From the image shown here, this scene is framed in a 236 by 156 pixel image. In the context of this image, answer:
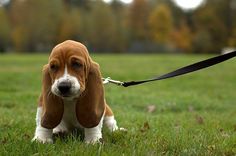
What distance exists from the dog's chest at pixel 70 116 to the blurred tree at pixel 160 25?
55301 mm

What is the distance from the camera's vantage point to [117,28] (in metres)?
57.9

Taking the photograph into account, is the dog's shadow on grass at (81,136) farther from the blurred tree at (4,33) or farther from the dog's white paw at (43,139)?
the blurred tree at (4,33)

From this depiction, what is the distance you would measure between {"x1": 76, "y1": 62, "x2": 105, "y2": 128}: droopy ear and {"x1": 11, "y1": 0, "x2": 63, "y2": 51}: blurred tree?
50646 millimetres

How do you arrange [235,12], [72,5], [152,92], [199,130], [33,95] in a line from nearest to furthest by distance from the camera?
[199,130], [33,95], [152,92], [235,12], [72,5]

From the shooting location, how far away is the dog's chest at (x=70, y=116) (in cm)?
404

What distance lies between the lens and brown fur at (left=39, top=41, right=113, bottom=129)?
3.72 metres

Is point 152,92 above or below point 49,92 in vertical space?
below

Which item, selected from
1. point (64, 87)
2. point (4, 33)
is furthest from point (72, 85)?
point (4, 33)

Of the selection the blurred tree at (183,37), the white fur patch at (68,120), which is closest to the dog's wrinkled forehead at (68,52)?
the white fur patch at (68,120)

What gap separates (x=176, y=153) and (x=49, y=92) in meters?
1.27

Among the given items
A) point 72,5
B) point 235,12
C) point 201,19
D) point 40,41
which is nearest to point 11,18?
point 40,41

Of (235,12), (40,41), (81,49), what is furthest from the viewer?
(235,12)

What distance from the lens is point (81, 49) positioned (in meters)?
3.86

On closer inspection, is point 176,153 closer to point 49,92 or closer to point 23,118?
point 49,92
